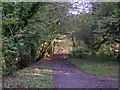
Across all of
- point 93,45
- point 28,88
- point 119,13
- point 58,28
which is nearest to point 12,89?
Answer: point 28,88

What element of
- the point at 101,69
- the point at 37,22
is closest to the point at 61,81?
the point at 37,22

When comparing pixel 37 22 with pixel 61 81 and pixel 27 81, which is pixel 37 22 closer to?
pixel 27 81

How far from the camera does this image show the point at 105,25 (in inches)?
198

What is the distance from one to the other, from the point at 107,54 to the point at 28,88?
15680 mm

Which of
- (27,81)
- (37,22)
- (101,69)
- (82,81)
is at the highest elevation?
(37,22)

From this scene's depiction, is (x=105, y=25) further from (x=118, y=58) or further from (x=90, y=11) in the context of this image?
(x=118, y=58)

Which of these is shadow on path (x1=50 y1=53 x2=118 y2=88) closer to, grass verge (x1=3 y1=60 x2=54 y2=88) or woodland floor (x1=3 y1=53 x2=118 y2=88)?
woodland floor (x1=3 y1=53 x2=118 y2=88)

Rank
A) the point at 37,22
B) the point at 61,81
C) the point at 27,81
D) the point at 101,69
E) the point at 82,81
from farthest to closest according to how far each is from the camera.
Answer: the point at 101,69, the point at 37,22, the point at 82,81, the point at 61,81, the point at 27,81

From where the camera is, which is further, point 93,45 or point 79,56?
Answer: point 79,56

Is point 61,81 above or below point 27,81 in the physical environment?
below

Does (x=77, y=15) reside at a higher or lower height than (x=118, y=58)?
higher

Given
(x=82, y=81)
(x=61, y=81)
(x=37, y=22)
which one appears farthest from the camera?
(x=37, y=22)

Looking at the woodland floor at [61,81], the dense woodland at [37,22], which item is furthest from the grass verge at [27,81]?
the dense woodland at [37,22]

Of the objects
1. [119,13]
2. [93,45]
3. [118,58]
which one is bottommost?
[118,58]
